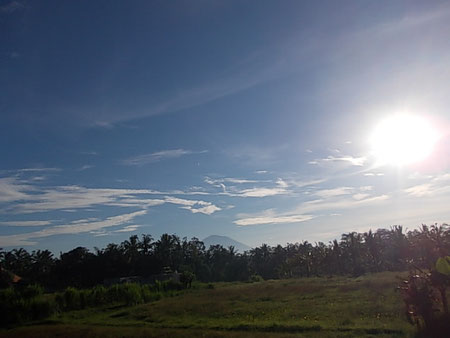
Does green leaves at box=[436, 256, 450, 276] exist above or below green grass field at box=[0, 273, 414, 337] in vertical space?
above

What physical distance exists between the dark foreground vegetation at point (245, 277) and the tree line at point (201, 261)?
7.9 inches

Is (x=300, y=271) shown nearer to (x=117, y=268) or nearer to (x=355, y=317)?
(x=117, y=268)

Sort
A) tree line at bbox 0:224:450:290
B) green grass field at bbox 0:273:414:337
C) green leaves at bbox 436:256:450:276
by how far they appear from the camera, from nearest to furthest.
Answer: green leaves at bbox 436:256:450:276
green grass field at bbox 0:273:414:337
tree line at bbox 0:224:450:290

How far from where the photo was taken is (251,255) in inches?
4008

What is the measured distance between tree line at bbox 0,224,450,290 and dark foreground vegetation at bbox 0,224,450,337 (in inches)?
7.9

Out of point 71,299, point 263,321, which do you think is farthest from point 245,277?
point 263,321

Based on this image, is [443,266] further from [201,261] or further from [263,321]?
[201,261]

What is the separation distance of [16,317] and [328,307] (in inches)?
888

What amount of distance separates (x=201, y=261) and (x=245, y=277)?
10604 millimetres

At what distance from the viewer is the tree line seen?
75.0 m

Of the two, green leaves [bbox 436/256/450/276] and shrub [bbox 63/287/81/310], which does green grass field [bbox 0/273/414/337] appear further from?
shrub [bbox 63/287/81/310]

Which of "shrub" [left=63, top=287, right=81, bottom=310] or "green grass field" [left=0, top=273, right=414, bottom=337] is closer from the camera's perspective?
"green grass field" [left=0, top=273, right=414, bottom=337]

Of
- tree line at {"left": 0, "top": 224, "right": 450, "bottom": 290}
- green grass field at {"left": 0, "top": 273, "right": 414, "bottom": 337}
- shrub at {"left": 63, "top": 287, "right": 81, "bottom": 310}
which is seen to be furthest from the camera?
tree line at {"left": 0, "top": 224, "right": 450, "bottom": 290}

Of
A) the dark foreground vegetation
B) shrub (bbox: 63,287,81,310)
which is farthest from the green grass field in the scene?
shrub (bbox: 63,287,81,310)
